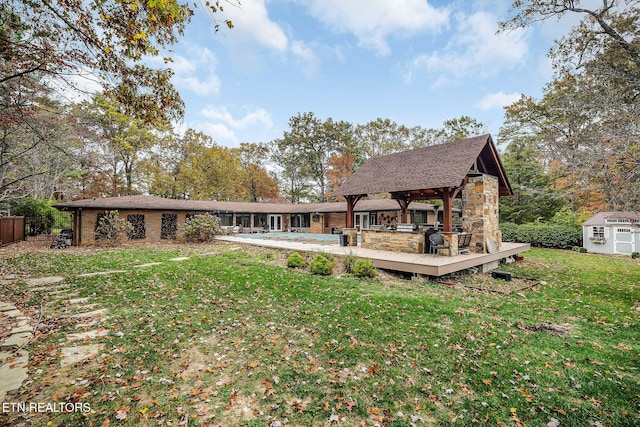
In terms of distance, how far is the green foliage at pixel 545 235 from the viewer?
58.1 ft

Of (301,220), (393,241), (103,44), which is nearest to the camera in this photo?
(103,44)

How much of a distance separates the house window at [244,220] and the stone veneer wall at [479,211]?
70.3ft

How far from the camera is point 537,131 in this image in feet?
71.5

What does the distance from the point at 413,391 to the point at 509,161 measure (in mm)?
26228

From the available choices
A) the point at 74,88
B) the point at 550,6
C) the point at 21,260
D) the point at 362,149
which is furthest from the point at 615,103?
the point at 362,149

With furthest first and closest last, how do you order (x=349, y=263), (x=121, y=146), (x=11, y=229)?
1. (x=121, y=146)
2. (x=11, y=229)
3. (x=349, y=263)

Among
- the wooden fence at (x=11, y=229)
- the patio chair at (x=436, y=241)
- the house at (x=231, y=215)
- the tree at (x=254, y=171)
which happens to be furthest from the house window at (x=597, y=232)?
the wooden fence at (x=11, y=229)

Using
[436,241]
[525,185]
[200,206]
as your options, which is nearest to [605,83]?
[436,241]

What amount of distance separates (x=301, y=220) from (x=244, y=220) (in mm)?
5946

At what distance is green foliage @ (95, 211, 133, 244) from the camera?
50.8 ft

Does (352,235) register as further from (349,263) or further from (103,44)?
(103,44)

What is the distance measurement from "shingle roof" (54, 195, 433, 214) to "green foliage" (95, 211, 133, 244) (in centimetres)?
91

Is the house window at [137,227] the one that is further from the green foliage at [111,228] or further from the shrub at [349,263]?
the shrub at [349,263]

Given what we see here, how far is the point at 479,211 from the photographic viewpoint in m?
11.1
